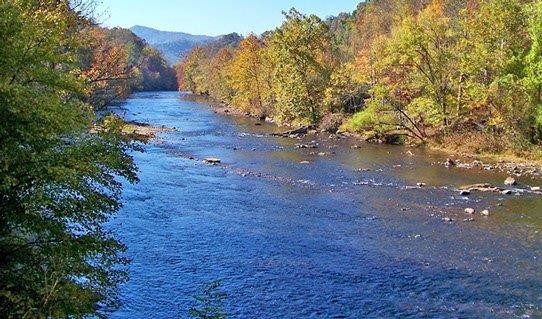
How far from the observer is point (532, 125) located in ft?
136

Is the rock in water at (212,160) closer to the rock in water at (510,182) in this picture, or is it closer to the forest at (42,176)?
the rock in water at (510,182)

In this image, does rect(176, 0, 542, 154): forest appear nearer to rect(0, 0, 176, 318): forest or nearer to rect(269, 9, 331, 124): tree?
rect(269, 9, 331, 124): tree

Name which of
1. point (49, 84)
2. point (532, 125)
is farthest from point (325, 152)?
point (49, 84)

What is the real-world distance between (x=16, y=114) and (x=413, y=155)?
36910mm

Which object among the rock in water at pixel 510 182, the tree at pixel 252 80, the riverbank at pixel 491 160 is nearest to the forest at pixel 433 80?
the riverbank at pixel 491 160

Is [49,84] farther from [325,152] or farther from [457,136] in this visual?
[457,136]

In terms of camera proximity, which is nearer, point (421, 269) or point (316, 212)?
point (421, 269)

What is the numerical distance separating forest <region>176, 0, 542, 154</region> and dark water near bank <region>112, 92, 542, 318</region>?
29.3 feet

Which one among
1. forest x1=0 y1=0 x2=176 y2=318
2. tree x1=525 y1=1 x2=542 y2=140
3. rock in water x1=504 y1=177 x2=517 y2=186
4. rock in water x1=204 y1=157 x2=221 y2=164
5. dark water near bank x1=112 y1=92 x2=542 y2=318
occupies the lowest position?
dark water near bank x1=112 y1=92 x2=542 y2=318

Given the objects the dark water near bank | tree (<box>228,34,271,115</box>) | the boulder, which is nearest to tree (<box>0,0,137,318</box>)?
the dark water near bank

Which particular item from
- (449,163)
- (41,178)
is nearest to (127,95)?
(449,163)

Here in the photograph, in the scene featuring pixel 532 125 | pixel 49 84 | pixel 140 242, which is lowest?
pixel 140 242

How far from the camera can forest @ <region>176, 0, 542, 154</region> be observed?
1635 inches

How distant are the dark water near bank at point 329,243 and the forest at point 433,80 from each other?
8932 mm
